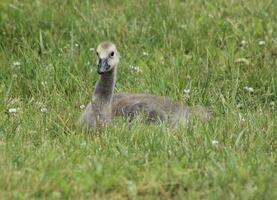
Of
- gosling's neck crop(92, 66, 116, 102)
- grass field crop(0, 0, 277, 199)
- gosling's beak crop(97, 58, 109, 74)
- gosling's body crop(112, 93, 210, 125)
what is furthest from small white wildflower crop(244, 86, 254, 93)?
gosling's beak crop(97, 58, 109, 74)

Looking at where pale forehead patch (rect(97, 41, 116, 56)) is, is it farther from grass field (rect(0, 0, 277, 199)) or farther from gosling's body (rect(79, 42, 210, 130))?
grass field (rect(0, 0, 277, 199))

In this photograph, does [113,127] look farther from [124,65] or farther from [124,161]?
[124,65]

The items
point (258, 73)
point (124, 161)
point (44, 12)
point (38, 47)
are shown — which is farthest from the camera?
point (44, 12)

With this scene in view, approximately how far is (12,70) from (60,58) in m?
0.47

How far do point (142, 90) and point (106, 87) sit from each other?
731 mm

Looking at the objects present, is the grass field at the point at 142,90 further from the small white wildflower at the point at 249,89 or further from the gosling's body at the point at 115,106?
the gosling's body at the point at 115,106

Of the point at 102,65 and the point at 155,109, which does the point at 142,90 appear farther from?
the point at 102,65

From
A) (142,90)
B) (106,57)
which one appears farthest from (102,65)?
(142,90)

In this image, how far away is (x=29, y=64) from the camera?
792 cm

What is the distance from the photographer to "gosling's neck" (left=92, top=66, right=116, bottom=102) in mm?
6988

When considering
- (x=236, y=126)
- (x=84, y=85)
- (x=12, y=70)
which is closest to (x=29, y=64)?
(x=12, y=70)

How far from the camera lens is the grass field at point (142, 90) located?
5027 mm

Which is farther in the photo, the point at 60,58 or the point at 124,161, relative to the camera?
the point at 60,58

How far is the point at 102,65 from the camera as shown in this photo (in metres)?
6.73
